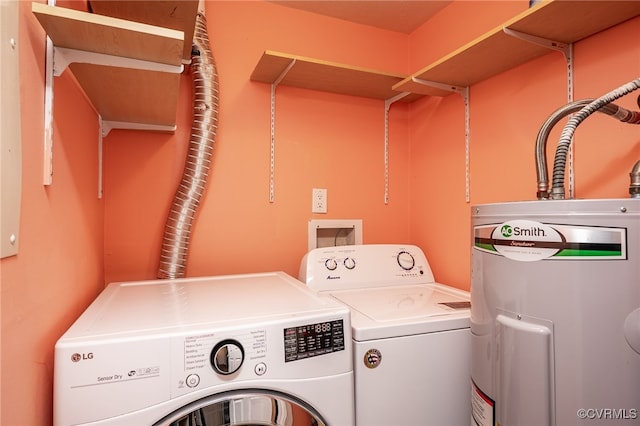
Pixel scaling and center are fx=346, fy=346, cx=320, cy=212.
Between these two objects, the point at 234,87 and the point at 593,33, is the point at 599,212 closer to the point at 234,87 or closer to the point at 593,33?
the point at 593,33

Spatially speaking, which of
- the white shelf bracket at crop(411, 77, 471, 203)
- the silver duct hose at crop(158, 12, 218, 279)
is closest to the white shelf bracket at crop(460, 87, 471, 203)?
the white shelf bracket at crop(411, 77, 471, 203)

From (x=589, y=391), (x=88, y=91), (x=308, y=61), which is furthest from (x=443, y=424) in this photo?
(x=88, y=91)

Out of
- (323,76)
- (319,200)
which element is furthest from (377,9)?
(319,200)

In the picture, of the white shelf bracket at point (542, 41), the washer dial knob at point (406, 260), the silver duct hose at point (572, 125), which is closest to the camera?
the silver duct hose at point (572, 125)

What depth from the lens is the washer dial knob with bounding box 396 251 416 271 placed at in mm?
1758

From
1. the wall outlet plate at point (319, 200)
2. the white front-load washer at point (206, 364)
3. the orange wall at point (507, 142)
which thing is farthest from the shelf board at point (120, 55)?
the orange wall at point (507, 142)

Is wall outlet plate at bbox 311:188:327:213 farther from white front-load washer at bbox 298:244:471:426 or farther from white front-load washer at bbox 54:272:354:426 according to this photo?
white front-load washer at bbox 54:272:354:426

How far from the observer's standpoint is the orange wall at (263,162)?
5.14 feet

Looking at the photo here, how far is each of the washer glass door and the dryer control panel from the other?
661 millimetres

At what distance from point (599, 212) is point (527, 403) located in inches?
18.0

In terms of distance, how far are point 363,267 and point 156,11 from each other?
1.29 metres

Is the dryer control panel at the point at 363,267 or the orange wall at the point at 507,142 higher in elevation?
the orange wall at the point at 507,142

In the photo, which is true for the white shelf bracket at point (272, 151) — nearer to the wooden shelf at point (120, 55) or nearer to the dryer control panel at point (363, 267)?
the dryer control panel at point (363, 267)

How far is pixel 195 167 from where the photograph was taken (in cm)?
152
